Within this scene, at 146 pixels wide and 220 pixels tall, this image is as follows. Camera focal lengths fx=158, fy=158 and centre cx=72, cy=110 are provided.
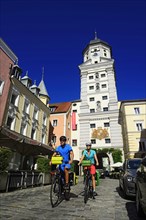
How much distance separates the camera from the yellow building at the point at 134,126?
94.2ft

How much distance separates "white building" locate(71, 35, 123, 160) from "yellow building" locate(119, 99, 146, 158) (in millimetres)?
3942

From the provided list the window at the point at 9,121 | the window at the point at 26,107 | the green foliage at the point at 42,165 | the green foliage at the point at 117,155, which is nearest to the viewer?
the green foliage at the point at 42,165

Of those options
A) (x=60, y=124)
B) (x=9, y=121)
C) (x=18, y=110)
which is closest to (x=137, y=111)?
(x=60, y=124)

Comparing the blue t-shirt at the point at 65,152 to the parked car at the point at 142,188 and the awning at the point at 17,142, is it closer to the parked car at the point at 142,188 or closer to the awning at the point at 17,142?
the parked car at the point at 142,188

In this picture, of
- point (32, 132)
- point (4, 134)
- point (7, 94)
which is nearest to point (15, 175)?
point (4, 134)

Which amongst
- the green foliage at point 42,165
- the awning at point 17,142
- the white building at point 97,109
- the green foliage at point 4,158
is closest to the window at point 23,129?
the awning at point 17,142

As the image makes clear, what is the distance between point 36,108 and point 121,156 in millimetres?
19370

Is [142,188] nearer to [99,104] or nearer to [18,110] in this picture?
[18,110]

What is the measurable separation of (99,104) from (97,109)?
1.35 m

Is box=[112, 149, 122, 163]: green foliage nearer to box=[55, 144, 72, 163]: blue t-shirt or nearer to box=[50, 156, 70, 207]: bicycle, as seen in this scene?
box=[50, 156, 70, 207]: bicycle

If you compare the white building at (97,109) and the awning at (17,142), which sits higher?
the white building at (97,109)

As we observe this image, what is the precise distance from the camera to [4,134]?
27.6ft

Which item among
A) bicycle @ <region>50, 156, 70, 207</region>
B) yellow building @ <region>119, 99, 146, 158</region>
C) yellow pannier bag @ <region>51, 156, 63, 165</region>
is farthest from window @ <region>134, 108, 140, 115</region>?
yellow pannier bag @ <region>51, 156, 63, 165</region>

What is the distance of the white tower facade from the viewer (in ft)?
112
